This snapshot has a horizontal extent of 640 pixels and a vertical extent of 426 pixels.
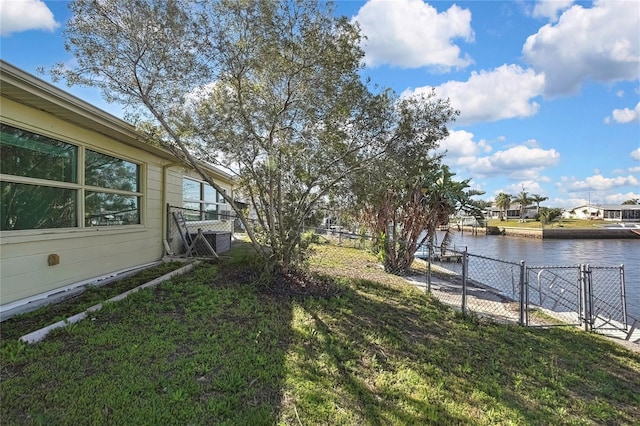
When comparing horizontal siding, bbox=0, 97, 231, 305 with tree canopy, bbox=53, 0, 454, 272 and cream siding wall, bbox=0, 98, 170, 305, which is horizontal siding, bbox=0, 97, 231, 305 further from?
tree canopy, bbox=53, 0, 454, 272

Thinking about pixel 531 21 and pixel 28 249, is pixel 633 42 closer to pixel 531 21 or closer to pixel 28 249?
pixel 531 21

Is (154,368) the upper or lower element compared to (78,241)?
lower

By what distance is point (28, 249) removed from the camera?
13.6ft

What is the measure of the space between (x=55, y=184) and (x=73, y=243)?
86 centimetres

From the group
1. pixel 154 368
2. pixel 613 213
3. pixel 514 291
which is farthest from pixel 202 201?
pixel 613 213

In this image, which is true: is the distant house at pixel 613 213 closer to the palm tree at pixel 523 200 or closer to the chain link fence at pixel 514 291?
the palm tree at pixel 523 200

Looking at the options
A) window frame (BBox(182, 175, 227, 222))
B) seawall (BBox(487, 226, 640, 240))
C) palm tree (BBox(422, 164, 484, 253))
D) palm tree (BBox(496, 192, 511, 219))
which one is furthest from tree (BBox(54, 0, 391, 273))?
palm tree (BBox(496, 192, 511, 219))

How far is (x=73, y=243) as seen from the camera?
16.0ft

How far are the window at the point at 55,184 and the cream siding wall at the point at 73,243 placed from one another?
0.38 ft

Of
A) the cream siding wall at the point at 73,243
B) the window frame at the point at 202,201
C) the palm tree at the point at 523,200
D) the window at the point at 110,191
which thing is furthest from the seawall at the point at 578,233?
the window at the point at 110,191

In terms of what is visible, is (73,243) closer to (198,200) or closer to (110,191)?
(110,191)

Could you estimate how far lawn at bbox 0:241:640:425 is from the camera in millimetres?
2465

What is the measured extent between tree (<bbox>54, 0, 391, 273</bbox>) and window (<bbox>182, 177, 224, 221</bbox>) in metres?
2.90

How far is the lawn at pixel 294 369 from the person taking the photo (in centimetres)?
246
